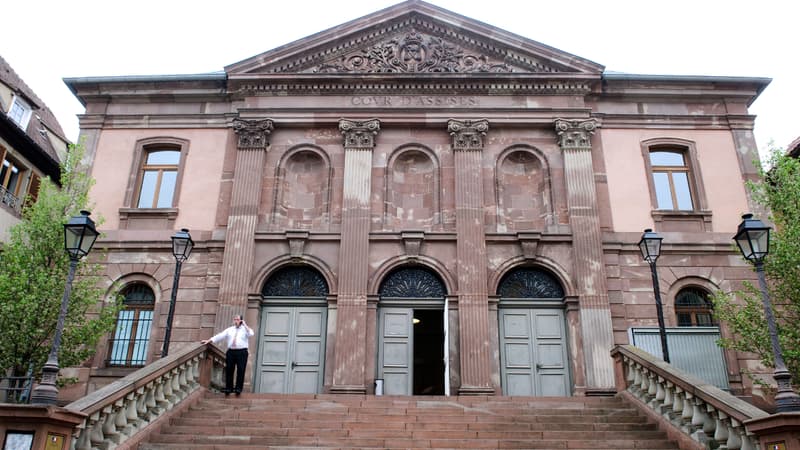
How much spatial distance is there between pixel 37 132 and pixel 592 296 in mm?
21419

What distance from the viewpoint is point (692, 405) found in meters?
10.9

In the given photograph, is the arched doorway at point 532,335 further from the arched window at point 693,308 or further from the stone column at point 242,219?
the stone column at point 242,219

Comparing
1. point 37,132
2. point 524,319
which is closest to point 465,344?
point 524,319

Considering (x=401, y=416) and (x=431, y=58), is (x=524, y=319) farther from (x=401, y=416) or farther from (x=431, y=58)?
(x=431, y=58)

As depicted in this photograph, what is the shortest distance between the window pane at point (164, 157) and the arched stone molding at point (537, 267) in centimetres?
1069

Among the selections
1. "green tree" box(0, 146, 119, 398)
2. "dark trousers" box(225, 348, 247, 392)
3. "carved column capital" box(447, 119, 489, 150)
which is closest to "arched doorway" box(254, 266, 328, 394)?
"dark trousers" box(225, 348, 247, 392)

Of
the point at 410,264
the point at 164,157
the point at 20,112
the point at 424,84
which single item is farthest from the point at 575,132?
the point at 20,112

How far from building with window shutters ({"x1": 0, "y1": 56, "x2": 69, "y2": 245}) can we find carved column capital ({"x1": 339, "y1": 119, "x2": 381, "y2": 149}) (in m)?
10.1

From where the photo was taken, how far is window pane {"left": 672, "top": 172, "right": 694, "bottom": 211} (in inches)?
788

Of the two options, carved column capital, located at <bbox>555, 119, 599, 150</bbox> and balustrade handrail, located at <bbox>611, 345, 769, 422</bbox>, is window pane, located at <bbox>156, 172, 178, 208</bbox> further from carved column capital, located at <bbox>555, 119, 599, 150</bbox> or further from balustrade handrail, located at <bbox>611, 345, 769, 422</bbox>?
balustrade handrail, located at <bbox>611, 345, 769, 422</bbox>

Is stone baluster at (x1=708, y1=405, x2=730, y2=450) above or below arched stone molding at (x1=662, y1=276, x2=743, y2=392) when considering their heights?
below

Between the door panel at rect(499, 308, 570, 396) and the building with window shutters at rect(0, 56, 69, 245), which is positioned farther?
the building with window shutters at rect(0, 56, 69, 245)

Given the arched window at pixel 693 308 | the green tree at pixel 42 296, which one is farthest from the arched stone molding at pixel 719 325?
the green tree at pixel 42 296

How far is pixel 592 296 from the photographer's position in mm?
18125
